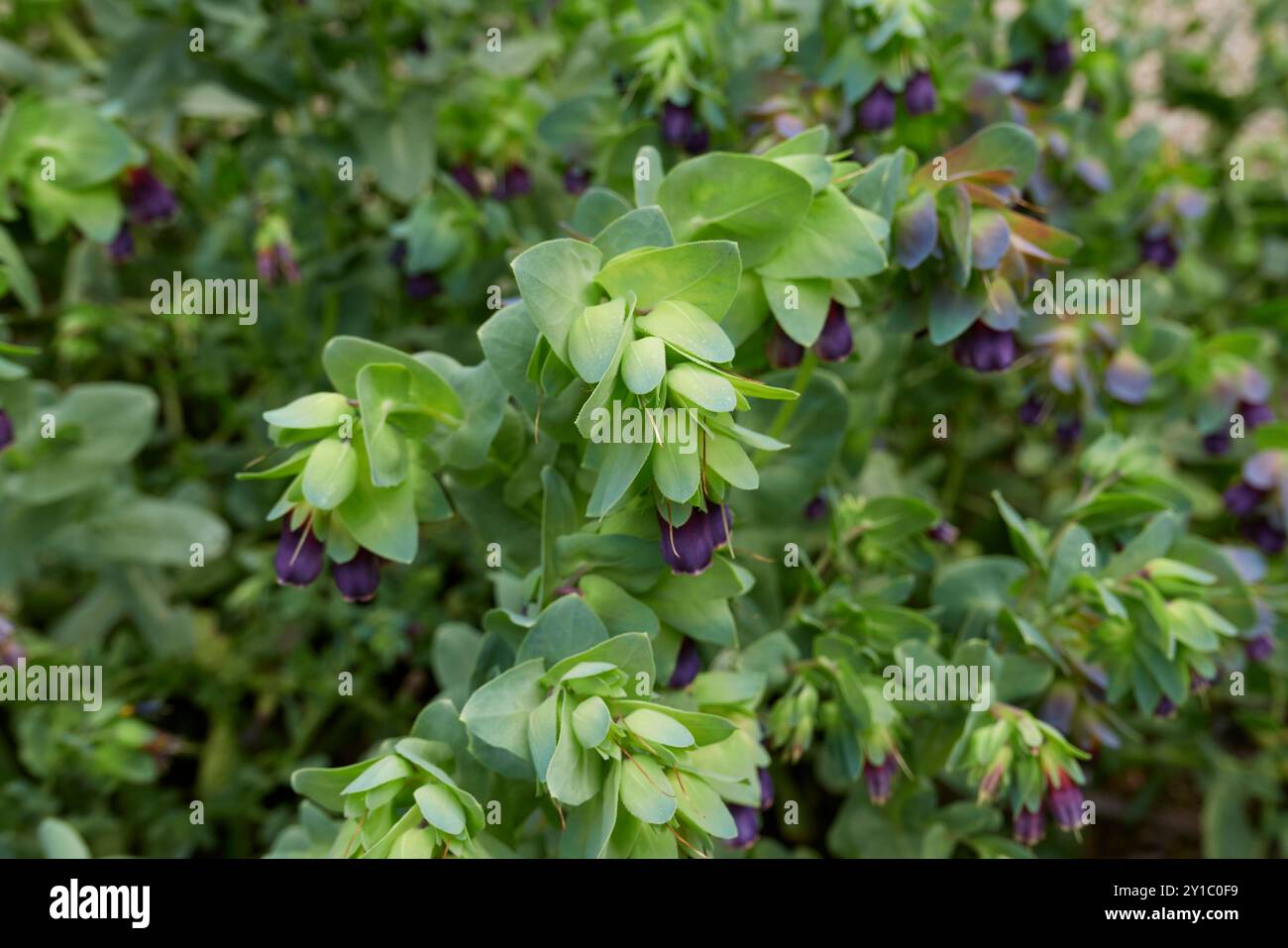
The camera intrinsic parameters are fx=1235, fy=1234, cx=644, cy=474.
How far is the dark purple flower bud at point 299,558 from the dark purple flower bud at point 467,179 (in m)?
0.87

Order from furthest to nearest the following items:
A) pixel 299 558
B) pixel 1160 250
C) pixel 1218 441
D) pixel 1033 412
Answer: pixel 1160 250 < pixel 1218 441 < pixel 1033 412 < pixel 299 558

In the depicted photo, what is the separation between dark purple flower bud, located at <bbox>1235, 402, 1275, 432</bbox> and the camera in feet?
5.27

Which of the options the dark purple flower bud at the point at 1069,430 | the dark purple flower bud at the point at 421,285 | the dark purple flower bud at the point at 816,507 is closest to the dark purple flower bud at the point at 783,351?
the dark purple flower bud at the point at 816,507

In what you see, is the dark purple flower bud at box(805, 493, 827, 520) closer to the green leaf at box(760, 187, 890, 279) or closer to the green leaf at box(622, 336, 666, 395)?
the green leaf at box(760, 187, 890, 279)

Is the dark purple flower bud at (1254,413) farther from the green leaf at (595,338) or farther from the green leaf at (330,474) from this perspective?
the green leaf at (330,474)

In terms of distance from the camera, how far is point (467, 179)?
1.81 metres

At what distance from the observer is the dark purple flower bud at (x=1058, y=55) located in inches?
64.4

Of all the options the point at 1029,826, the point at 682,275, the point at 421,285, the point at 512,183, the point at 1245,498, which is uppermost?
the point at 512,183

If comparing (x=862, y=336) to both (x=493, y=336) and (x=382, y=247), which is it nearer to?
(x=493, y=336)

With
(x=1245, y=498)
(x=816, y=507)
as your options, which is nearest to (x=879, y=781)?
(x=816, y=507)

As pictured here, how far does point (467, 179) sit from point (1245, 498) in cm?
115

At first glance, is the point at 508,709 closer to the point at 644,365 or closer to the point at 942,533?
the point at 644,365
